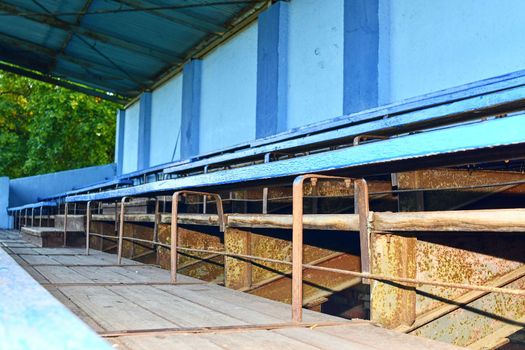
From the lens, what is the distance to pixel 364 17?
7.08m

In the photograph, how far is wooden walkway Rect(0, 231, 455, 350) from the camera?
2008mm

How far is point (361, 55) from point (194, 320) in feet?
17.2

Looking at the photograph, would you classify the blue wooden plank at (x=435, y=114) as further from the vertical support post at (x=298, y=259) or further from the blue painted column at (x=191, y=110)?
the blue painted column at (x=191, y=110)

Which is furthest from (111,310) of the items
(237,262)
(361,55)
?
(361,55)

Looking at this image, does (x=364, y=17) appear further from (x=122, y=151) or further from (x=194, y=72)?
(x=122, y=151)

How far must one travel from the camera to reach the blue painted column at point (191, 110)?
40.7ft

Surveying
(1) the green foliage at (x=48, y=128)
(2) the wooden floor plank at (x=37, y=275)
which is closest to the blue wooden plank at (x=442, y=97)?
(2) the wooden floor plank at (x=37, y=275)

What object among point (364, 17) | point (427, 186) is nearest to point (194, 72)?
point (364, 17)

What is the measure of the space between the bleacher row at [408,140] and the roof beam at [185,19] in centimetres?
433

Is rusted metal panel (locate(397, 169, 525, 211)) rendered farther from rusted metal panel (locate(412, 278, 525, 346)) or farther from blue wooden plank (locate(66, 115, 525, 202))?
blue wooden plank (locate(66, 115, 525, 202))

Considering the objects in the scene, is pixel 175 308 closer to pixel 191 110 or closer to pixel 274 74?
pixel 274 74

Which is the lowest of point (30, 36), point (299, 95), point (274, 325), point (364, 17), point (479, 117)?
point (274, 325)

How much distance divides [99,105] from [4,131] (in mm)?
4614

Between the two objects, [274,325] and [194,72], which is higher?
[194,72]
